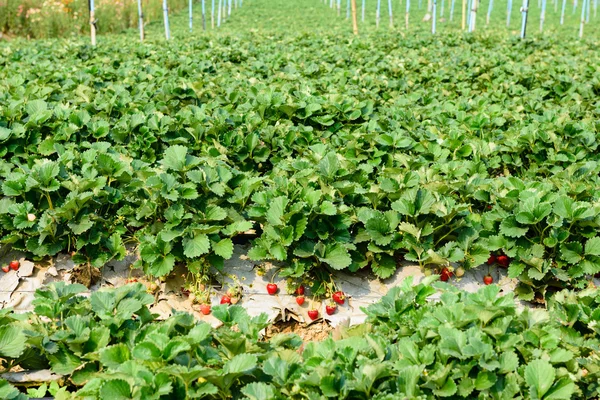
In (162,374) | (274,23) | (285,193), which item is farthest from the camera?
(274,23)

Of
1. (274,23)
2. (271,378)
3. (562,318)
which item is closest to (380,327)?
(271,378)

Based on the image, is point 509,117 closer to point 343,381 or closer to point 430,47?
point 343,381

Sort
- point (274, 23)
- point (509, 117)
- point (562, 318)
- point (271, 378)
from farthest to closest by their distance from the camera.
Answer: point (274, 23)
point (509, 117)
point (562, 318)
point (271, 378)

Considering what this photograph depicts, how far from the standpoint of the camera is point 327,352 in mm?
2645

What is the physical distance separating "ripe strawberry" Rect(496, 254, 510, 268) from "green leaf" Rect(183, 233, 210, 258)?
6.83 ft

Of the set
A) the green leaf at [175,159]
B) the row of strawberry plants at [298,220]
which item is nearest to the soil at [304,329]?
the row of strawberry plants at [298,220]

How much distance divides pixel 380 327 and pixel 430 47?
38.0 ft

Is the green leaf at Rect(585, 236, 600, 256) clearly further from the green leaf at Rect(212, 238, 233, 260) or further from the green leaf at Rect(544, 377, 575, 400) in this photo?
the green leaf at Rect(212, 238, 233, 260)

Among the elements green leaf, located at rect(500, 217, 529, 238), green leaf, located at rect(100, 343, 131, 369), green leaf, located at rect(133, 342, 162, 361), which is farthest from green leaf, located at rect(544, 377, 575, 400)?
green leaf, located at rect(500, 217, 529, 238)

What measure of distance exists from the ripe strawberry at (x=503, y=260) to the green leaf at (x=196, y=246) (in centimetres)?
208

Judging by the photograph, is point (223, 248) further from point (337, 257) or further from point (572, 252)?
point (572, 252)

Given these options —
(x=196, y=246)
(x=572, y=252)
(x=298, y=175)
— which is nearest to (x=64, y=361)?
(x=196, y=246)

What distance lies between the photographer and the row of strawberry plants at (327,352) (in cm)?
243

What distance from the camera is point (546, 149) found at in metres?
6.00
